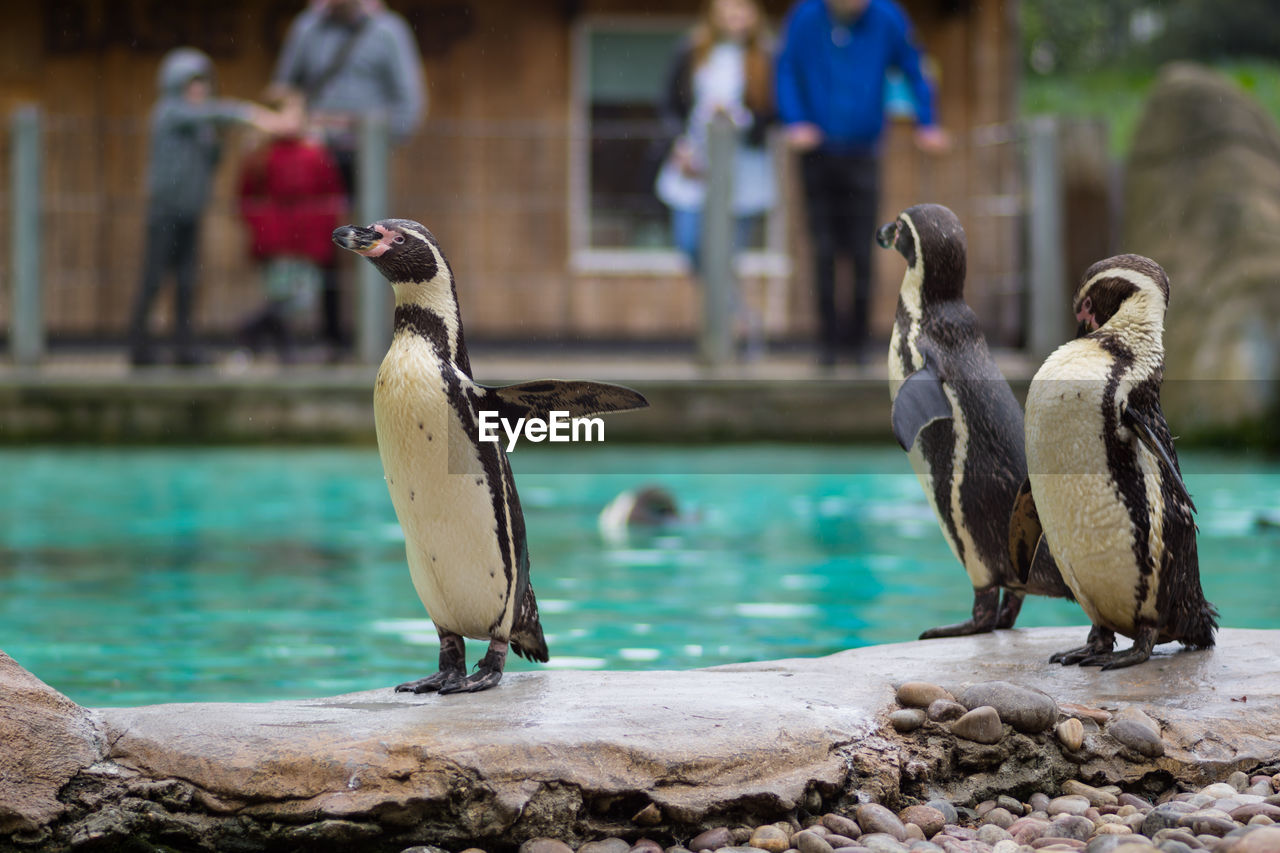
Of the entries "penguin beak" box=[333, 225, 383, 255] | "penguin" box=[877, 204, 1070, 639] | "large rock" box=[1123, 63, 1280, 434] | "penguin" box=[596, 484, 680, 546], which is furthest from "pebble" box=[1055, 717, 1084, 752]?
"large rock" box=[1123, 63, 1280, 434]

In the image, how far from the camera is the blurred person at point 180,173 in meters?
9.38

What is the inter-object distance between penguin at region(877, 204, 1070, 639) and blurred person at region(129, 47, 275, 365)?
6.38 metres

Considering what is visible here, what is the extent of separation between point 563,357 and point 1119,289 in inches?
335

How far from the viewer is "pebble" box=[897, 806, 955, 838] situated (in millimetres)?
2660

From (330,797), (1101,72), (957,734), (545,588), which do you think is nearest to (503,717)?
(330,797)

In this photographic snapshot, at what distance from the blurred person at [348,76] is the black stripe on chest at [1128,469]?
703 centimetres

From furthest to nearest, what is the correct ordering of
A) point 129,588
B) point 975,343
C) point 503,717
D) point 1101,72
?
1. point 1101,72
2. point 129,588
3. point 975,343
4. point 503,717

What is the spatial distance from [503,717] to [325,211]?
7.43m

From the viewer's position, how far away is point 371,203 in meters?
9.48

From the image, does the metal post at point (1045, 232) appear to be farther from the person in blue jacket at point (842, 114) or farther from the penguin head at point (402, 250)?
the penguin head at point (402, 250)

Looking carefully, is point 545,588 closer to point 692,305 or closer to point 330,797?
point 330,797

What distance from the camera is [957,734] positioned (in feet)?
9.40

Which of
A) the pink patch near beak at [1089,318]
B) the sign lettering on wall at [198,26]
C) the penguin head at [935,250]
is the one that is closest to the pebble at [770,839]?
the pink patch near beak at [1089,318]

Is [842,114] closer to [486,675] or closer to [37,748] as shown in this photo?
[486,675]
